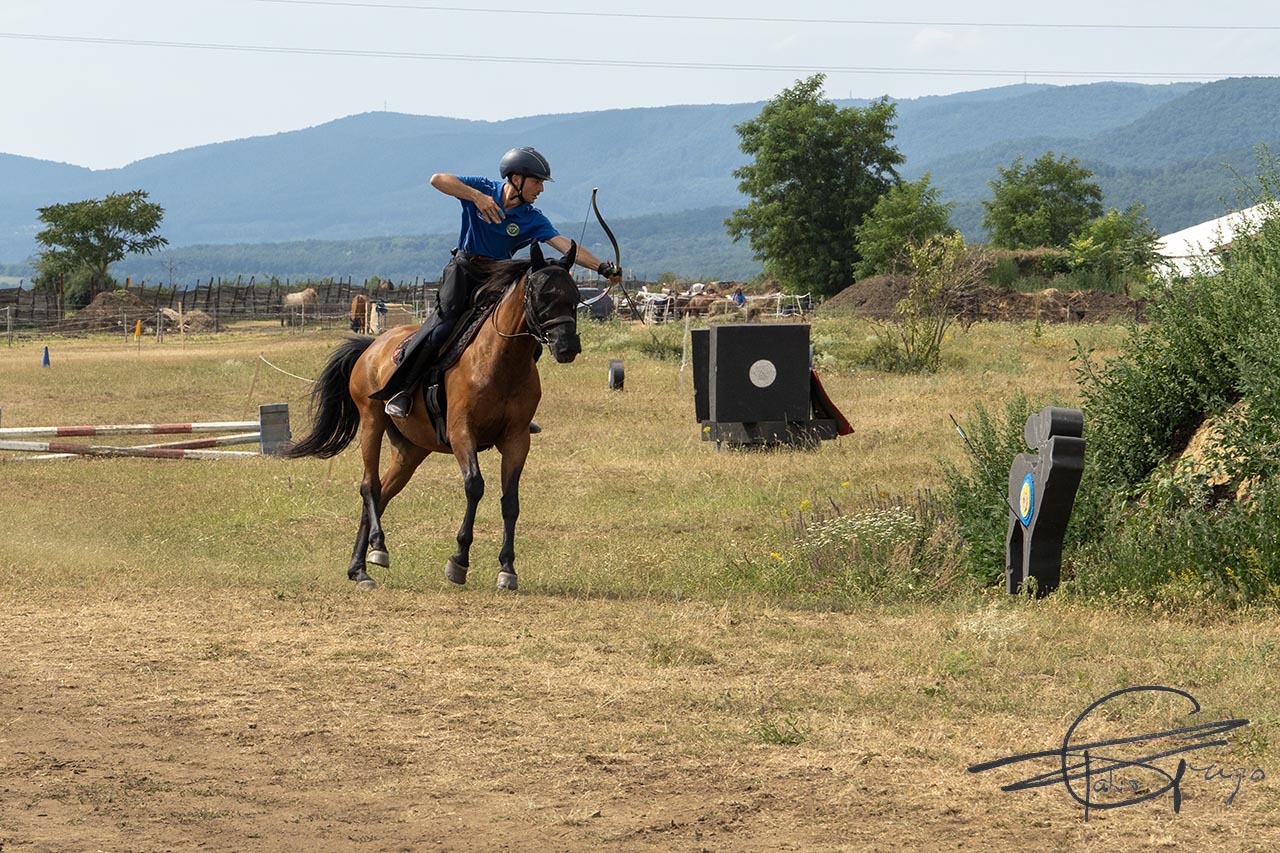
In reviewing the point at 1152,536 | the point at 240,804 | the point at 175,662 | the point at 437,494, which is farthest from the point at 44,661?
the point at 437,494

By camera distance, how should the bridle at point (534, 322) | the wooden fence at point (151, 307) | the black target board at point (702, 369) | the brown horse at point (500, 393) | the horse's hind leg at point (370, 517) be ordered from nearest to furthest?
1. the bridle at point (534, 322)
2. the brown horse at point (500, 393)
3. the horse's hind leg at point (370, 517)
4. the black target board at point (702, 369)
5. the wooden fence at point (151, 307)

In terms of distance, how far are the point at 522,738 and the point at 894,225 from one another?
79943mm

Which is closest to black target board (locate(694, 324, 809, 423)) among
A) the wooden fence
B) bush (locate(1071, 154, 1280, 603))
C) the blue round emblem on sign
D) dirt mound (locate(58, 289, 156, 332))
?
bush (locate(1071, 154, 1280, 603))

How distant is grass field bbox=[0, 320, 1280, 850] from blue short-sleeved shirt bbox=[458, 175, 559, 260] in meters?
2.73

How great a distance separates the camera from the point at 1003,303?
195 feet

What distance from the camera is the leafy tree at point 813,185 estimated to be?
92312 mm

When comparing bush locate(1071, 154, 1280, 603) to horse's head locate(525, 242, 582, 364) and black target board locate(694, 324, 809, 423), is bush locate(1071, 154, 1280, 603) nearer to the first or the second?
horse's head locate(525, 242, 582, 364)

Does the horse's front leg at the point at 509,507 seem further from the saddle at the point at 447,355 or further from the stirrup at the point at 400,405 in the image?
the stirrup at the point at 400,405

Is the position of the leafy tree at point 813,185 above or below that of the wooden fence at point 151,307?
above

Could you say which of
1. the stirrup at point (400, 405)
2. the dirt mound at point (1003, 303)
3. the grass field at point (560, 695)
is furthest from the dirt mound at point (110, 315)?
the stirrup at point (400, 405)

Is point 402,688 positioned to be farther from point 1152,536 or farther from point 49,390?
point 49,390

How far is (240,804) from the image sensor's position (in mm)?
5672

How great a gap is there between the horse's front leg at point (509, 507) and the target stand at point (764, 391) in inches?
372

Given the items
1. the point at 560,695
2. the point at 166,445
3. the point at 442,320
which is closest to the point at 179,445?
the point at 166,445
